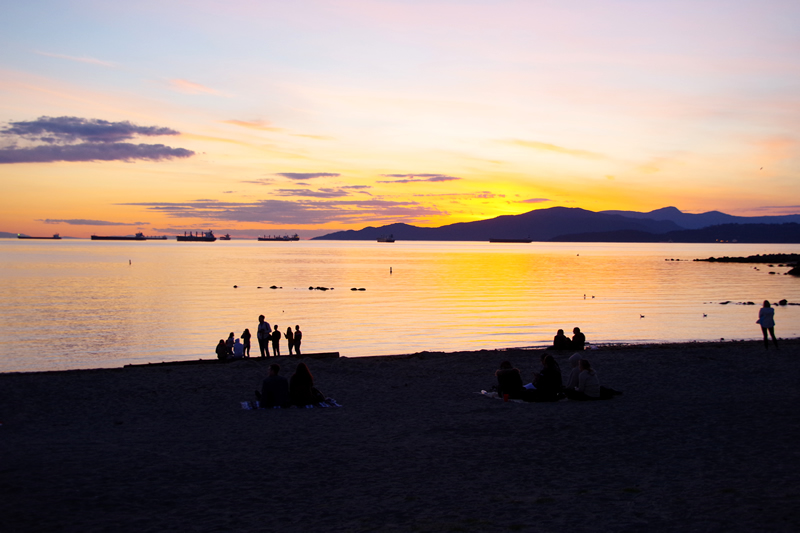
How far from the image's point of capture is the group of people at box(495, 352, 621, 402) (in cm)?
1369

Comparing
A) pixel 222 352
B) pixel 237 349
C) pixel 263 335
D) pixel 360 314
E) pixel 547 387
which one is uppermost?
Result: pixel 263 335

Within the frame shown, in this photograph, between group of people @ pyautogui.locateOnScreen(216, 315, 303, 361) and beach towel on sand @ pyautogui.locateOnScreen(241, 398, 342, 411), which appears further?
group of people @ pyautogui.locateOnScreen(216, 315, 303, 361)

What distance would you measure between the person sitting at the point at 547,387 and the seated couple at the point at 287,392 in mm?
4782

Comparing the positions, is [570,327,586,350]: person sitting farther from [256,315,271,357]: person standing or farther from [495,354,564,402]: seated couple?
[256,315,271,357]: person standing

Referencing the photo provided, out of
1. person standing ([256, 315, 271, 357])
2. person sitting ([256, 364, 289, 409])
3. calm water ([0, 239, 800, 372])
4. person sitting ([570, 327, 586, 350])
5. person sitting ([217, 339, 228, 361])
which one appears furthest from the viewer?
calm water ([0, 239, 800, 372])

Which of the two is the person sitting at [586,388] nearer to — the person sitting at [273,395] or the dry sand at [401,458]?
the dry sand at [401,458]

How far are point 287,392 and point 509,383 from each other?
5.10 meters

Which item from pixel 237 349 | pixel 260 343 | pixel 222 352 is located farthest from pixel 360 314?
pixel 222 352

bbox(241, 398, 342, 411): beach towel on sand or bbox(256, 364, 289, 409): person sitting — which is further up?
bbox(256, 364, 289, 409): person sitting

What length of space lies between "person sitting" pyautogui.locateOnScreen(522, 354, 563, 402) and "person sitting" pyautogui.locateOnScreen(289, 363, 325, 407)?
4.78 meters

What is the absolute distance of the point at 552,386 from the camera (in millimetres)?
13797

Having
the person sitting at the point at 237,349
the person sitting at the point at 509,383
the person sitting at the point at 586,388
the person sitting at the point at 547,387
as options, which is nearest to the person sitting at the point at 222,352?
the person sitting at the point at 237,349

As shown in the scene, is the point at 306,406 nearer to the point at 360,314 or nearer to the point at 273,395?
the point at 273,395

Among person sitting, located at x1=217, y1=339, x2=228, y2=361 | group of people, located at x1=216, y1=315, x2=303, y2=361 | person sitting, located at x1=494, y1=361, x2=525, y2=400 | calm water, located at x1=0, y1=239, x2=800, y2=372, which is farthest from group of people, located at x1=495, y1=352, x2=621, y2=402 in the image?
calm water, located at x1=0, y1=239, x2=800, y2=372
